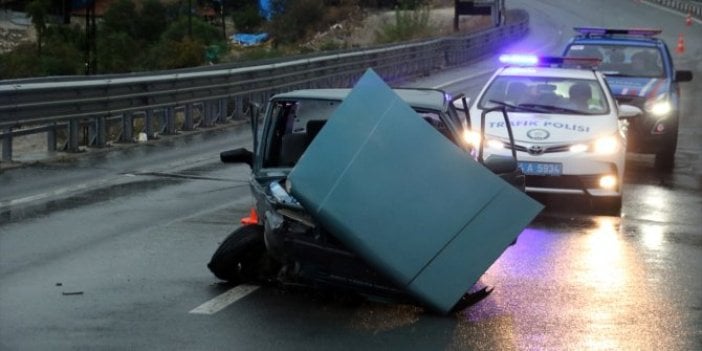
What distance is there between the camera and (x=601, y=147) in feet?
44.1

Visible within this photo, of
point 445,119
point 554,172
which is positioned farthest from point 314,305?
point 554,172

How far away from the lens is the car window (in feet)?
28.9

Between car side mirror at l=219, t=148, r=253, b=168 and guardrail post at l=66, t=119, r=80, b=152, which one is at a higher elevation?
car side mirror at l=219, t=148, r=253, b=168

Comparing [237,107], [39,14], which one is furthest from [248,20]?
[237,107]

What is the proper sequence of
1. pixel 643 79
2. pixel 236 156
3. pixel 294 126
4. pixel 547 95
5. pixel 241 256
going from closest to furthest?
pixel 241 256, pixel 236 156, pixel 294 126, pixel 547 95, pixel 643 79

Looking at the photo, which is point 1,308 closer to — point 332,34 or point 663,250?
point 663,250

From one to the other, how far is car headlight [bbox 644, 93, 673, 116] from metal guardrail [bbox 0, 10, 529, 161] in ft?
26.0

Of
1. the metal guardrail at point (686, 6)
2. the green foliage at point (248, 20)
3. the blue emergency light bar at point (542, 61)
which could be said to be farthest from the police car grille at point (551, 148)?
the green foliage at point (248, 20)

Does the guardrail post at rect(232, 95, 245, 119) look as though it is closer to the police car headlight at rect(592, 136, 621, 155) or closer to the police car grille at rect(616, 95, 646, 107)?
the police car grille at rect(616, 95, 646, 107)

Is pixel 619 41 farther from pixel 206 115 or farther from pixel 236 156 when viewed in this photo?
pixel 236 156

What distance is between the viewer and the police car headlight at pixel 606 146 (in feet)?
43.9

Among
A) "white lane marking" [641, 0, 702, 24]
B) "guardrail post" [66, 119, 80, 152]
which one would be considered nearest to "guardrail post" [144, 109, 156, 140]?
"guardrail post" [66, 119, 80, 152]

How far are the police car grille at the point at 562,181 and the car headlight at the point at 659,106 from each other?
5050 millimetres

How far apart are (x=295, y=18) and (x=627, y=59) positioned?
65.6 metres
